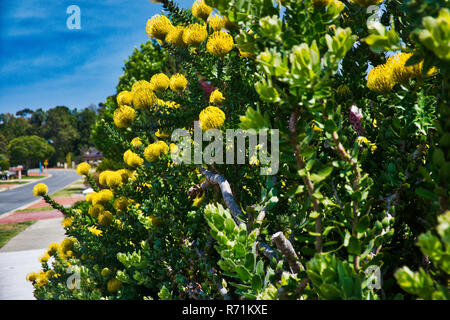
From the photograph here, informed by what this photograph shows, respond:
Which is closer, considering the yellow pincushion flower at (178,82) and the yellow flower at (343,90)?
the yellow flower at (343,90)

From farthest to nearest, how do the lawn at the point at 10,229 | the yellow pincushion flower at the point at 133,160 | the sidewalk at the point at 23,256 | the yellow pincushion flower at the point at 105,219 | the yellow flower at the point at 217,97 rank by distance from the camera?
the lawn at the point at 10,229
the sidewalk at the point at 23,256
the yellow pincushion flower at the point at 105,219
the yellow pincushion flower at the point at 133,160
the yellow flower at the point at 217,97

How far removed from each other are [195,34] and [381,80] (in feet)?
2.53

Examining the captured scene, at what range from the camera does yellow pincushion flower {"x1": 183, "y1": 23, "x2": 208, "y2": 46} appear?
1271mm

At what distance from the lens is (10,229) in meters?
11.2

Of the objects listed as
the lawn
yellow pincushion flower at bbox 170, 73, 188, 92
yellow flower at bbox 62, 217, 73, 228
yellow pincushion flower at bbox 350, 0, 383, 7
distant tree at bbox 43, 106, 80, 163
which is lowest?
the lawn

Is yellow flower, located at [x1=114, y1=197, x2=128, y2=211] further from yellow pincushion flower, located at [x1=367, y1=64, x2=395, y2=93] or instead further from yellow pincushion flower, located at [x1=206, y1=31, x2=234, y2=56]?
yellow pincushion flower, located at [x1=367, y1=64, x2=395, y2=93]

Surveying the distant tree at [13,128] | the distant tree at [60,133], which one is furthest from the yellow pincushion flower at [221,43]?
the distant tree at [60,133]

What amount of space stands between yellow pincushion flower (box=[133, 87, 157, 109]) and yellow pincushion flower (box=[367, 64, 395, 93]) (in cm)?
97

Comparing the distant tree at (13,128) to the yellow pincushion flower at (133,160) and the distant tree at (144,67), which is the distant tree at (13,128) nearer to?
the distant tree at (144,67)

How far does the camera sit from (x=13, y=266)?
6.41 m

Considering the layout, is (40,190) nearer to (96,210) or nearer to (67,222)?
(67,222)

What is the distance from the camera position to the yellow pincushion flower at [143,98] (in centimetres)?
143

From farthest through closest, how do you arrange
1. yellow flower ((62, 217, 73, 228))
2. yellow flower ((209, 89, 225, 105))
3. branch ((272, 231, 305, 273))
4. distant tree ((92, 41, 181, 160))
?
1. distant tree ((92, 41, 181, 160))
2. yellow flower ((62, 217, 73, 228))
3. yellow flower ((209, 89, 225, 105))
4. branch ((272, 231, 305, 273))

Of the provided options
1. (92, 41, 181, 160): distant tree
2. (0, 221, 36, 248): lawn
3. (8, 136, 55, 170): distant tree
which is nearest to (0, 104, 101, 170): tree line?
(8, 136, 55, 170): distant tree
